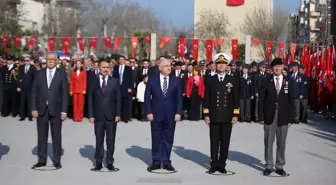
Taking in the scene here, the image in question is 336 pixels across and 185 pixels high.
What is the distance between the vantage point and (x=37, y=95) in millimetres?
12648

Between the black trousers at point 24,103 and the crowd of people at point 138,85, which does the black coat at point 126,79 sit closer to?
the crowd of people at point 138,85

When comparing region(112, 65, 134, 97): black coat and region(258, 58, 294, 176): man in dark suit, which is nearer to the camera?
region(258, 58, 294, 176): man in dark suit

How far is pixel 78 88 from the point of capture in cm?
2277

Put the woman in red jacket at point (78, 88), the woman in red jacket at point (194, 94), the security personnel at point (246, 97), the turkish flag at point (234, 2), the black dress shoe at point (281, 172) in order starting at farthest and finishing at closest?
the turkish flag at point (234, 2) < the woman in red jacket at point (194, 94) < the woman in red jacket at point (78, 88) < the security personnel at point (246, 97) < the black dress shoe at point (281, 172)

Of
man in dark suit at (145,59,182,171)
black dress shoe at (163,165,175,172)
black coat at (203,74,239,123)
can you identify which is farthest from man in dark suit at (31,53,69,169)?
black coat at (203,74,239,123)

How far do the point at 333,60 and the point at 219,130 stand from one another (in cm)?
1368

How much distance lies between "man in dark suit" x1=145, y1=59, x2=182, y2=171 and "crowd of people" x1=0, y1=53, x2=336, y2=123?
372 inches

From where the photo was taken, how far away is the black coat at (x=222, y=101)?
39.3 feet

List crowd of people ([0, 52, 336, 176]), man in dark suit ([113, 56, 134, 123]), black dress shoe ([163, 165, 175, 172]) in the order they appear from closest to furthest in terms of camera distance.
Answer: crowd of people ([0, 52, 336, 176])
black dress shoe ([163, 165, 175, 172])
man in dark suit ([113, 56, 134, 123])

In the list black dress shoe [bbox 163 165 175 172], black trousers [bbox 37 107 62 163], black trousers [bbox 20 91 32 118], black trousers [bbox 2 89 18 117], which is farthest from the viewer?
black trousers [bbox 2 89 18 117]

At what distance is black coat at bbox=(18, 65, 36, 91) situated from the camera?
73.8 feet

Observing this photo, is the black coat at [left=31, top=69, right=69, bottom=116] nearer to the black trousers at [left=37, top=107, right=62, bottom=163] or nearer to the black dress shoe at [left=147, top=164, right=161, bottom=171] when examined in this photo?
the black trousers at [left=37, top=107, right=62, bottom=163]

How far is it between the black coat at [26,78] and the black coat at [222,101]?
11.4 metres

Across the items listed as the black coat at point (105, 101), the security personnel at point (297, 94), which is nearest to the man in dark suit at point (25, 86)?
the security personnel at point (297, 94)
